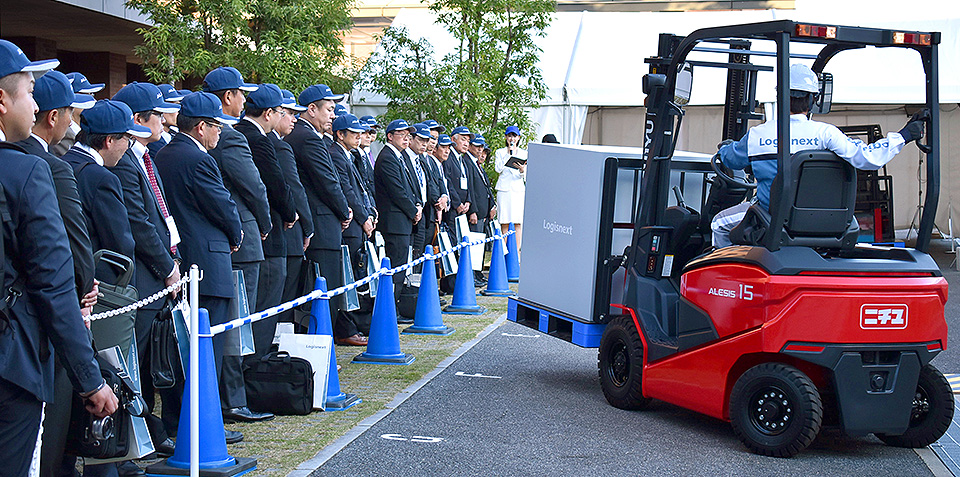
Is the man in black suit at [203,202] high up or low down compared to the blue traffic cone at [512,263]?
up

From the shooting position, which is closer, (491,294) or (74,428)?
(74,428)

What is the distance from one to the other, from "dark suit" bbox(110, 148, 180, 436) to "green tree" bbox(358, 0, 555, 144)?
Answer: 442 inches

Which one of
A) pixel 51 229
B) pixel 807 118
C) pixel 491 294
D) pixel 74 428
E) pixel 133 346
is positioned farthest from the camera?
pixel 491 294

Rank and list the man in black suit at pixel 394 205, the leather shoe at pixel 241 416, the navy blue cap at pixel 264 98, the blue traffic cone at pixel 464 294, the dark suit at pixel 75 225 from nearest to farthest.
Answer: the dark suit at pixel 75 225 < the leather shoe at pixel 241 416 < the navy blue cap at pixel 264 98 < the man in black suit at pixel 394 205 < the blue traffic cone at pixel 464 294

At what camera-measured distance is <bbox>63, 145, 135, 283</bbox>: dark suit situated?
5.11 meters

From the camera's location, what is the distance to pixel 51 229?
3.24 metres

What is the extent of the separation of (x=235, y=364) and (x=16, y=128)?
10.7ft

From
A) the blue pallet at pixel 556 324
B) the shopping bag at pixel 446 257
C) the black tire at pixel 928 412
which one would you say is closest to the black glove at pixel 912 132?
the black tire at pixel 928 412

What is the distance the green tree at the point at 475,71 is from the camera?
16844 millimetres

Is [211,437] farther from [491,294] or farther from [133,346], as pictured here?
[491,294]

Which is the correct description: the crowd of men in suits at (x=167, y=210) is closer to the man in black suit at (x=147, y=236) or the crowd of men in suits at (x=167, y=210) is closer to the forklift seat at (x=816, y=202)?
the man in black suit at (x=147, y=236)

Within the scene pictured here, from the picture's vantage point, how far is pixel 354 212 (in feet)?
30.9

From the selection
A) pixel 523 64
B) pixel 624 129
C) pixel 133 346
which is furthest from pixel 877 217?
pixel 624 129

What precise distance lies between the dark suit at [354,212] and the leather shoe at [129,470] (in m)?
4.09
